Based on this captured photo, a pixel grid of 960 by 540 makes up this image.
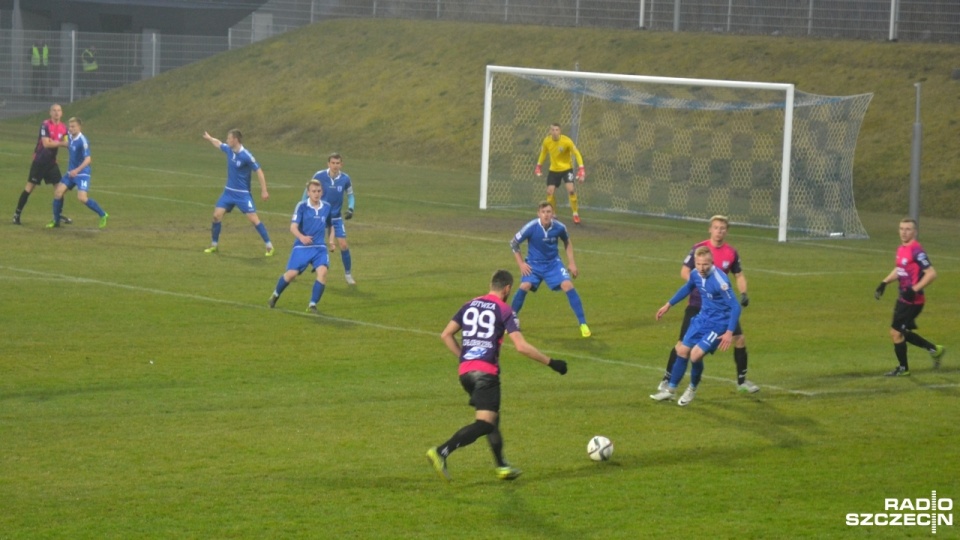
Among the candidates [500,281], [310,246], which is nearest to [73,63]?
[310,246]

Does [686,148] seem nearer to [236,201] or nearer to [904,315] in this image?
[236,201]

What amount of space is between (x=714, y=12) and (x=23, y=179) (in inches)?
1002

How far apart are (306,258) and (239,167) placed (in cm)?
565

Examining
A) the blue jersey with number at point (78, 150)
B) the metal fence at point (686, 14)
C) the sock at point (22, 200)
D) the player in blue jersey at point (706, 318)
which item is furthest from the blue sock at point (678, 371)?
the metal fence at point (686, 14)

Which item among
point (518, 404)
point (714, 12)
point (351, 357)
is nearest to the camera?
point (518, 404)

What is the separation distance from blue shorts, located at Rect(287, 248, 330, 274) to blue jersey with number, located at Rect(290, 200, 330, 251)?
6cm

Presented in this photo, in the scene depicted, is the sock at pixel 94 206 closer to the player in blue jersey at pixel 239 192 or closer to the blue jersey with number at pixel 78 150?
the blue jersey with number at pixel 78 150

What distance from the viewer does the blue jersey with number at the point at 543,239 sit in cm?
1877

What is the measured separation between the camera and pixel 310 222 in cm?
2003

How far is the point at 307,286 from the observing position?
2222 centimetres

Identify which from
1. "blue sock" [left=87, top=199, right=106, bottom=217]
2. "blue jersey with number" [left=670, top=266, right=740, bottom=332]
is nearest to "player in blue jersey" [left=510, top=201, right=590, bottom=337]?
"blue jersey with number" [left=670, top=266, right=740, bottom=332]

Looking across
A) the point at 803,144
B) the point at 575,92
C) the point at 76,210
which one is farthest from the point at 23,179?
the point at 803,144

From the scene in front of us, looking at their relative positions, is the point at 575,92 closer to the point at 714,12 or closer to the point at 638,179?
the point at 638,179

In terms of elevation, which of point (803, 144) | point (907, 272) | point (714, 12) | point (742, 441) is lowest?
point (742, 441)
